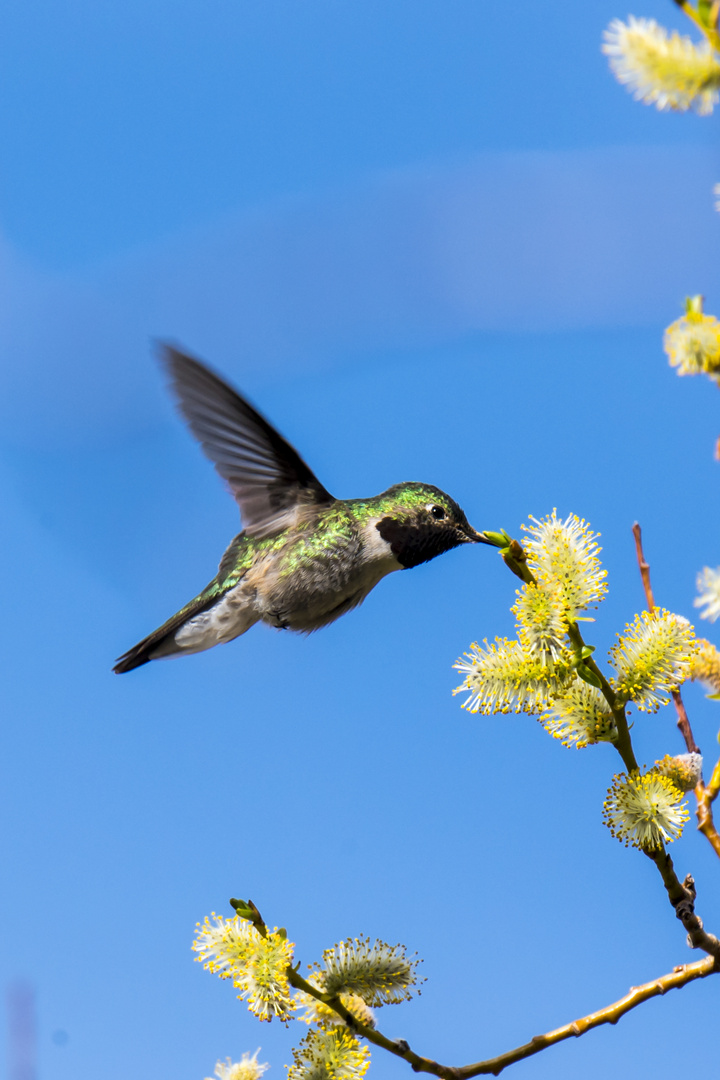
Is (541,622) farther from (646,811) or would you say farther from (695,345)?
(695,345)

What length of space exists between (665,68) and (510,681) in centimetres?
106

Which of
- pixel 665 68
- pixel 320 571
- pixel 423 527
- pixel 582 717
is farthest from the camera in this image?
pixel 320 571

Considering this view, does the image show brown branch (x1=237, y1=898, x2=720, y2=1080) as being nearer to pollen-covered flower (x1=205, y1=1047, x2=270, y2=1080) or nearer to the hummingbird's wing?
pollen-covered flower (x1=205, y1=1047, x2=270, y2=1080)

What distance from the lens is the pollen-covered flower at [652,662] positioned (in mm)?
1984

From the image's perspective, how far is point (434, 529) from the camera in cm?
317

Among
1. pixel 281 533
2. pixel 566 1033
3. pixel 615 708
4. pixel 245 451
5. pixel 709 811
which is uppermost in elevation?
pixel 245 451

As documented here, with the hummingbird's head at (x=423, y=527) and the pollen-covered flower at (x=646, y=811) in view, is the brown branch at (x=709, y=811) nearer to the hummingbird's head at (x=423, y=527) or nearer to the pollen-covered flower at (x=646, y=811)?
the pollen-covered flower at (x=646, y=811)

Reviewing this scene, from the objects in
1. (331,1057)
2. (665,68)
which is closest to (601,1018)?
(331,1057)

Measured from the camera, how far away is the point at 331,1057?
79.1 inches

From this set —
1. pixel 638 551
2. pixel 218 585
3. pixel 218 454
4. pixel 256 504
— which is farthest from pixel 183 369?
pixel 638 551

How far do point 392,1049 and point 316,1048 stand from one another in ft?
0.88

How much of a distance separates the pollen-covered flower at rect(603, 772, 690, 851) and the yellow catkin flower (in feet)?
0.71

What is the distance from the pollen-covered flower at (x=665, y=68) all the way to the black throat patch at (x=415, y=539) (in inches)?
70.4

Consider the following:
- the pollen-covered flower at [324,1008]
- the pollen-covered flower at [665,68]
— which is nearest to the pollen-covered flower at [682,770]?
the pollen-covered flower at [324,1008]
